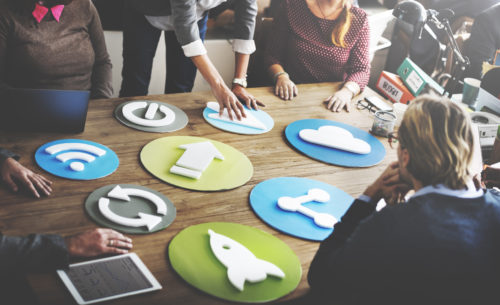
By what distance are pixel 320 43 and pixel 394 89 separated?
451 mm

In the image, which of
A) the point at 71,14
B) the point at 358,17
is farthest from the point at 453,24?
the point at 71,14

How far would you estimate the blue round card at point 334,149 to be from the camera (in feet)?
5.75

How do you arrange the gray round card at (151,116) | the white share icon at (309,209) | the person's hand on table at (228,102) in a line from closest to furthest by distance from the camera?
the white share icon at (309,209) → the gray round card at (151,116) → the person's hand on table at (228,102)

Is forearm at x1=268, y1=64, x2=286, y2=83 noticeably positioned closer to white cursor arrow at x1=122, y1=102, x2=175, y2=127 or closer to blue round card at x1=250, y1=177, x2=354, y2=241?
white cursor arrow at x1=122, y1=102, x2=175, y2=127

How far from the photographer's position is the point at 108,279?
3.57 ft

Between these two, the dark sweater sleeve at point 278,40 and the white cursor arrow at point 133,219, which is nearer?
the white cursor arrow at point 133,219

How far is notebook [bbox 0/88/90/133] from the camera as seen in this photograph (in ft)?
5.11

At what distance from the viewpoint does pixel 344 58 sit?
Answer: 8.07 feet

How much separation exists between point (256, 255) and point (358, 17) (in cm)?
162

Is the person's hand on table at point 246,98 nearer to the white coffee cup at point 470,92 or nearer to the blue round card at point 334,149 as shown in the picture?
the blue round card at point 334,149

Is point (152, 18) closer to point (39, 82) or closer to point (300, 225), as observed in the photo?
point (39, 82)

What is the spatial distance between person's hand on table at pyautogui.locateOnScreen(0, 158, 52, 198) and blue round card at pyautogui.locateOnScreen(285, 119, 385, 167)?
880 millimetres

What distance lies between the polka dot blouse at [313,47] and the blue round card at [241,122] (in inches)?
23.8

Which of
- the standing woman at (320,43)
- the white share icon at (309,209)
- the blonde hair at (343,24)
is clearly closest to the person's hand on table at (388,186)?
the white share icon at (309,209)
